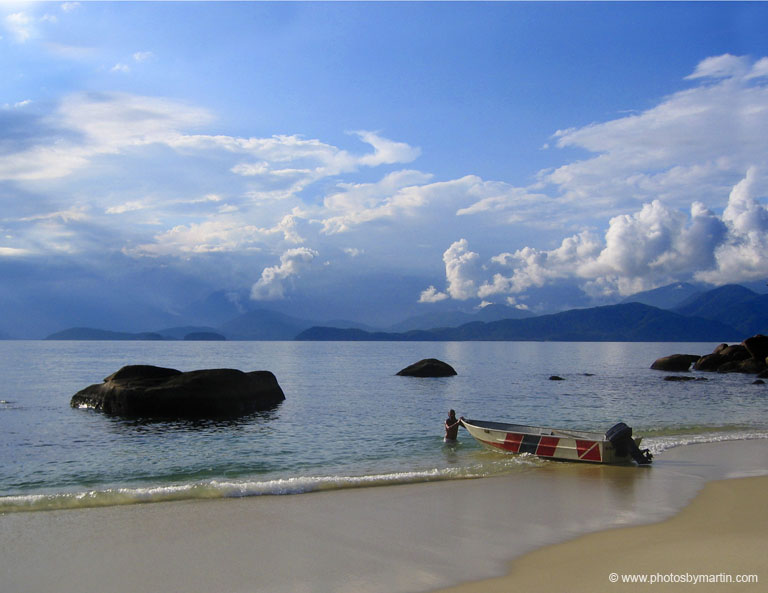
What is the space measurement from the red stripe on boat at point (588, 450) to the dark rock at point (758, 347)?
66031mm

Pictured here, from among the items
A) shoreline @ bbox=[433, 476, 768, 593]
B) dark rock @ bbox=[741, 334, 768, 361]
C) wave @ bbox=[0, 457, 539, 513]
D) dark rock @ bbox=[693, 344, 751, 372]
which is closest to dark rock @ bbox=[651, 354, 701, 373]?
dark rock @ bbox=[693, 344, 751, 372]

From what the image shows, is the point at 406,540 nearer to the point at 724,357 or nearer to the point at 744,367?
the point at 744,367

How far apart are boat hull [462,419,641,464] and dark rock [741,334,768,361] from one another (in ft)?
210

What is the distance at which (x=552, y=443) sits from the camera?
2028 centimetres

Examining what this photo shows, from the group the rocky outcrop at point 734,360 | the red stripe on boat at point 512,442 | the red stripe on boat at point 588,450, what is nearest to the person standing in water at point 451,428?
the red stripe on boat at point 512,442

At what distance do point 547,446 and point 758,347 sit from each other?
67454 mm

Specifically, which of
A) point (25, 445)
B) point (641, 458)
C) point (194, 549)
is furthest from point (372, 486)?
point (25, 445)

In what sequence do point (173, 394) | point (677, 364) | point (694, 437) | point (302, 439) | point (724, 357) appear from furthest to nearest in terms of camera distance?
point (677, 364)
point (724, 357)
point (173, 394)
point (694, 437)
point (302, 439)

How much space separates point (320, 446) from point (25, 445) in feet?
41.3

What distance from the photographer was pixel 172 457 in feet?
69.4

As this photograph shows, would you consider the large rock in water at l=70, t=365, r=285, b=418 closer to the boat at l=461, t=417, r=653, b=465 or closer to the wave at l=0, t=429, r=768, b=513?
the wave at l=0, t=429, r=768, b=513

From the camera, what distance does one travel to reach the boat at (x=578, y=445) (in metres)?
19.3

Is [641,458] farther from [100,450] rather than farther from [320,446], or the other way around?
[100,450]

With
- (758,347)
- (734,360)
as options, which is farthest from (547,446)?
(734,360)
